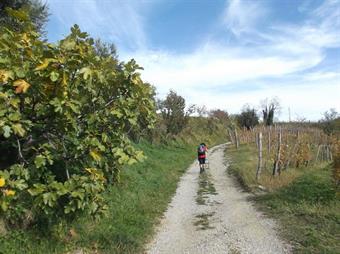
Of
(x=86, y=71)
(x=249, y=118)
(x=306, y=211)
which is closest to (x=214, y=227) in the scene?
(x=306, y=211)

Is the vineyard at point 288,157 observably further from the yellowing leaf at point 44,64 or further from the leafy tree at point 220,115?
the leafy tree at point 220,115

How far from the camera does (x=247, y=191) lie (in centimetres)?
1212

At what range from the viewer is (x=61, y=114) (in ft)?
14.9

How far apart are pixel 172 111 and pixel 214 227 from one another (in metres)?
22.5

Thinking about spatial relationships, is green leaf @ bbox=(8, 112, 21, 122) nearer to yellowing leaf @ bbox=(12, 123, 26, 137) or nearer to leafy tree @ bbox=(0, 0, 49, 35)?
yellowing leaf @ bbox=(12, 123, 26, 137)

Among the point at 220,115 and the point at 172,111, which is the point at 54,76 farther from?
the point at 220,115

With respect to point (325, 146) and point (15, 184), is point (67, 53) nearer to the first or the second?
point (15, 184)

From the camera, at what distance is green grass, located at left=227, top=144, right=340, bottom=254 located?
638cm

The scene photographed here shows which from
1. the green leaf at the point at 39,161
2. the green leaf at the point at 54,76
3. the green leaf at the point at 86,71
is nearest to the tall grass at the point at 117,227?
the green leaf at the point at 39,161

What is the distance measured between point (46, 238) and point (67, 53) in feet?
10.7

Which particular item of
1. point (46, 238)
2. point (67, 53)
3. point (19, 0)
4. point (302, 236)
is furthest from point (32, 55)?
point (19, 0)

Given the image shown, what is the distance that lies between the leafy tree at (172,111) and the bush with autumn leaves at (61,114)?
24.0 metres

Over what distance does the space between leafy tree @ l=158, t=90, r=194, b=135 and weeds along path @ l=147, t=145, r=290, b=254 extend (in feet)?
57.9

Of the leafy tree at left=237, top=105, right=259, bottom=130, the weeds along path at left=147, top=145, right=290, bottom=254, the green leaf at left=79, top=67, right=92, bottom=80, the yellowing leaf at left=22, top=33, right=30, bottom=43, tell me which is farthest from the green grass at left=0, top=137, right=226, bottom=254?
the leafy tree at left=237, top=105, right=259, bottom=130
